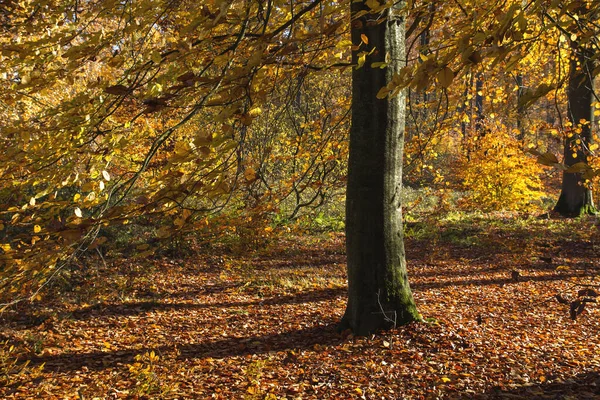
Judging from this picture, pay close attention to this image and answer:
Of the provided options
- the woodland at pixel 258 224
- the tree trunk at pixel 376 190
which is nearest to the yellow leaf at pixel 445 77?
the woodland at pixel 258 224

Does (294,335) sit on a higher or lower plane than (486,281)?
lower

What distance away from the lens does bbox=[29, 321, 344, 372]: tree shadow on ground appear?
4.60 meters

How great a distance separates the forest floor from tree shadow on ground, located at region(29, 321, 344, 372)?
0.07 feet

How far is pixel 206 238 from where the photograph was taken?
29.7 feet

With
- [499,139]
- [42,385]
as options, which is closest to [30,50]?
[42,385]

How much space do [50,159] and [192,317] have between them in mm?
3162

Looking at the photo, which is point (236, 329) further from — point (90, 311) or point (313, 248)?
point (313, 248)

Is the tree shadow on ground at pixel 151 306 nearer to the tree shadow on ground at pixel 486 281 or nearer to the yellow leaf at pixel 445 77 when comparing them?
the tree shadow on ground at pixel 486 281

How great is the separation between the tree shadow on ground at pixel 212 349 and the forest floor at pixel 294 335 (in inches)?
0.8

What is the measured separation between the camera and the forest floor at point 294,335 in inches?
153

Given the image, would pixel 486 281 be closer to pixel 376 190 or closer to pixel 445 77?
pixel 376 190

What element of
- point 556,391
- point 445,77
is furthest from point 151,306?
point 445,77

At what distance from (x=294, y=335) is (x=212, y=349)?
922 mm

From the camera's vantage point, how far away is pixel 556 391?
3566mm
